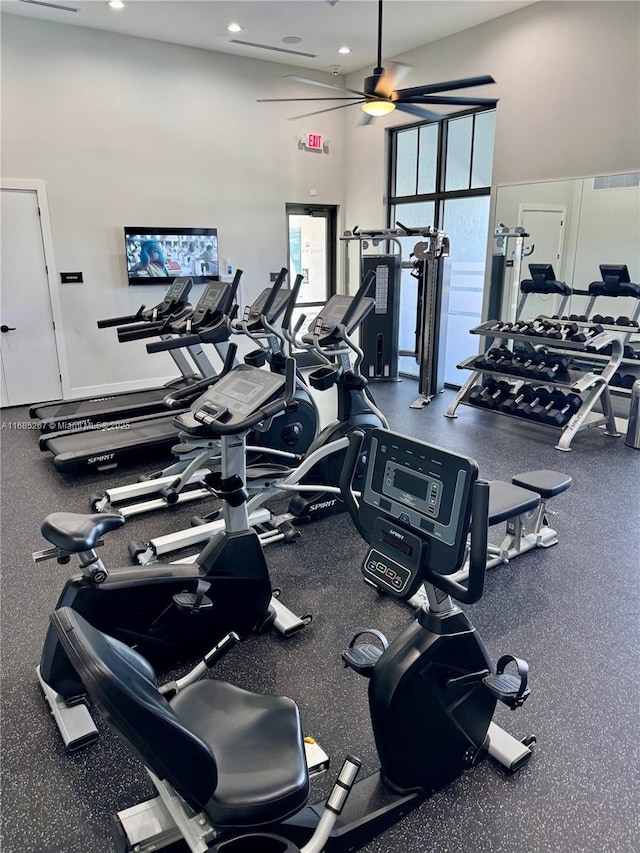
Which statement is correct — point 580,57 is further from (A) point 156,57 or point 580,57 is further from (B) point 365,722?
(B) point 365,722

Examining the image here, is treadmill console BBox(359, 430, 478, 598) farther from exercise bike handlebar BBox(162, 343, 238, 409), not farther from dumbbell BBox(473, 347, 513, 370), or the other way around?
dumbbell BBox(473, 347, 513, 370)

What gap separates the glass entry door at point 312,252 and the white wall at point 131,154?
0.36 m

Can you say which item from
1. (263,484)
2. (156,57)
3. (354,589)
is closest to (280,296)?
(263,484)

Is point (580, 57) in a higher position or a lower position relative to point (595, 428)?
higher

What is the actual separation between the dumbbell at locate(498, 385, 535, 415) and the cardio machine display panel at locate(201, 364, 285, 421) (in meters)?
3.46

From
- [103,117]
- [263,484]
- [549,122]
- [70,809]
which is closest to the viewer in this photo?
[70,809]

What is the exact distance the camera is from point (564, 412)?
5094mm

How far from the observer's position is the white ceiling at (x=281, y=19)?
17.4 ft

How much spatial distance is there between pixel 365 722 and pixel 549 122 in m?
5.70

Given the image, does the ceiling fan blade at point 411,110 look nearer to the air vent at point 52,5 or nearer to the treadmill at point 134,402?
the treadmill at point 134,402

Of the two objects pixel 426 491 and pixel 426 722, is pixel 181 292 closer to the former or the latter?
pixel 426 491

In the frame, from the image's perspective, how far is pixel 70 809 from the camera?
172 centimetres

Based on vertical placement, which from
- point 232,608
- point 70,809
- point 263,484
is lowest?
point 70,809

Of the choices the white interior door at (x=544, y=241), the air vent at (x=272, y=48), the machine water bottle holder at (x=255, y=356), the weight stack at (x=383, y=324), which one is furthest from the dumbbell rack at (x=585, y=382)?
the air vent at (x=272, y=48)
